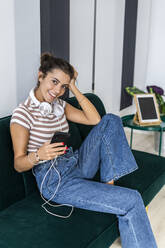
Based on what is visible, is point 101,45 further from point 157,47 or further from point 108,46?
point 157,47

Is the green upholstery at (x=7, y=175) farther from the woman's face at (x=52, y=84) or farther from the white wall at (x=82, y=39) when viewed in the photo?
the white wall at (x=82, y=39)

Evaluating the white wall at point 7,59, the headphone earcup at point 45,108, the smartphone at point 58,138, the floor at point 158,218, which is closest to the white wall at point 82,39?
the white wall at point 7,59

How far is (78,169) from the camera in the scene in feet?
6.39

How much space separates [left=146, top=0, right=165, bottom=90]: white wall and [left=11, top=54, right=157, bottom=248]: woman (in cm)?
225

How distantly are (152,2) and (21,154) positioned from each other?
3027 millimetres

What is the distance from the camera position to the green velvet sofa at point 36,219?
1.45 metres

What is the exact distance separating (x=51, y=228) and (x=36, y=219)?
11 centimetres

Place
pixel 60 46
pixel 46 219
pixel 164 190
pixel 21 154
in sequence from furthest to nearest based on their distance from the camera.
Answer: pixel 164 190 → pixel 60 46 → pixel 21 154 → pixel 46 219

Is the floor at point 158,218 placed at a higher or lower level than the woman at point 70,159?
lower

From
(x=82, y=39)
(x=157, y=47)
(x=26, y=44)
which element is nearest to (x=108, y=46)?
(x=82, y=39)

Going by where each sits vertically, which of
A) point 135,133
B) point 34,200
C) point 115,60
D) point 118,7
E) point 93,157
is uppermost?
point 118,7

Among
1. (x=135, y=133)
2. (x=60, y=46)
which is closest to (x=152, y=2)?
(x=135, y=133)

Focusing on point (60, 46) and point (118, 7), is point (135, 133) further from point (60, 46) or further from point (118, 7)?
point (60, 46)

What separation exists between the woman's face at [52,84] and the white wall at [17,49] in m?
0.27
